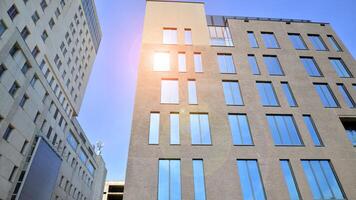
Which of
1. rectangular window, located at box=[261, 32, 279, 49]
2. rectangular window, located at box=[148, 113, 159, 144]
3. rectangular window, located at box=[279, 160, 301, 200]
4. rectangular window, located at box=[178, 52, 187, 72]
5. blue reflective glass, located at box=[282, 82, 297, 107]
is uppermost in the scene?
rectangular window, located at box=[261, 32, 279, 49]

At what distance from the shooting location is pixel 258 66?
27266 millimetres

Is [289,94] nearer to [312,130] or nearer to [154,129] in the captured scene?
[312,130]

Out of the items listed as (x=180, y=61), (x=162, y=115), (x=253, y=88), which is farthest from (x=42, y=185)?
(x=253, y=88)

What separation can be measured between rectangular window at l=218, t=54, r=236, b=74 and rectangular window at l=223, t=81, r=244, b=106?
165 centimetres

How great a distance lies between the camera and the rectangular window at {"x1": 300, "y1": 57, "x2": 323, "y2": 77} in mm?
27438

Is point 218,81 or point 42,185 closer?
point 218,81

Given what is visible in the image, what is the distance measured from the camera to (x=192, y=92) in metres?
24.6

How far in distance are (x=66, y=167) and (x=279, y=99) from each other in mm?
40836

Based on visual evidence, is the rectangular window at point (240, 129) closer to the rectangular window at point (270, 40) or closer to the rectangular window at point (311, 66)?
the rectangular window at point (311, 66)

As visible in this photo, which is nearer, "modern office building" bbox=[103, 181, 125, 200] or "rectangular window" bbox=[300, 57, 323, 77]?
"rectangular window" bbox=[300, 57, 323, 77]

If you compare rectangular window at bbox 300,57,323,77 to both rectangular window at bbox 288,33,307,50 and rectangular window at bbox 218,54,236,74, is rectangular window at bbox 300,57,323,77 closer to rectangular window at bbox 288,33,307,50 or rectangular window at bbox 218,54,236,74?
rectangular window at bbox 288,33,307,50

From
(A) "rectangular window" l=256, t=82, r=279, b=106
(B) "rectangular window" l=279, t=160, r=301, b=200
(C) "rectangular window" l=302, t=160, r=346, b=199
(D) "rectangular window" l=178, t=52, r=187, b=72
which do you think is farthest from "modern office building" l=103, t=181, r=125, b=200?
(C) "rectangular window" l=302, t=160, r=346, b=199

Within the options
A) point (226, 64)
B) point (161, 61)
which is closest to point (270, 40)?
point (226, 64)

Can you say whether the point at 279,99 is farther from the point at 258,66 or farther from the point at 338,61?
the point at 338,61
